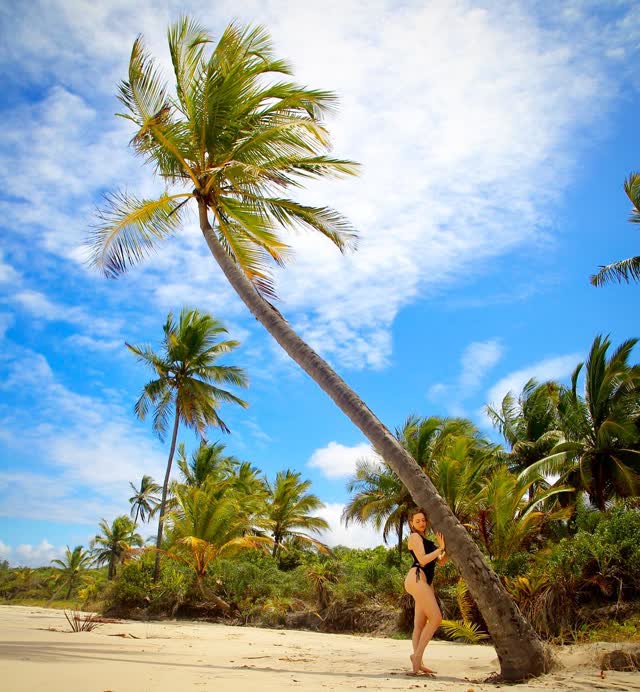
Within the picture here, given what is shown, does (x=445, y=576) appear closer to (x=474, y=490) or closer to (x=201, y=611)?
(x=474, y=490)

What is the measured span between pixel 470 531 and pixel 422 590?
34.9 feet

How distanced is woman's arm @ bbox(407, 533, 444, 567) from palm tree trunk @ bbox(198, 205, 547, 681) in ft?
0.91

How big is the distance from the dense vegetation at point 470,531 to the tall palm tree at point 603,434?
0.05m

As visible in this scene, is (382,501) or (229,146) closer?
(229,146)

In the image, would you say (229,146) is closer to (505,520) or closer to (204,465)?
(505,520)

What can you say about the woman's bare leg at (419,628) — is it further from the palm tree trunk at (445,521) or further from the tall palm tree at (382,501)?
the tall palm tree at (382,501)

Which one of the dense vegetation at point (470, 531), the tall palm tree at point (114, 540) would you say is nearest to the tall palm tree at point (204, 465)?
the dense vegetation at point (470, 531)

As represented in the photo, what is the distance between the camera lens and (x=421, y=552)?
17.4 feet

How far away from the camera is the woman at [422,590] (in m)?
5.15

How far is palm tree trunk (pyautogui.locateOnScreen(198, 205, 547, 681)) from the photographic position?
16.6 ft

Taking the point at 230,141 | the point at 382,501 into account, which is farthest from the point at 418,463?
the point at 230,141

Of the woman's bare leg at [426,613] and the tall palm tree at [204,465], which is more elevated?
the tall palm tree at [204,465]

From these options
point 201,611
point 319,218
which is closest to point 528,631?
point 319,218

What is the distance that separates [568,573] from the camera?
355 inches
